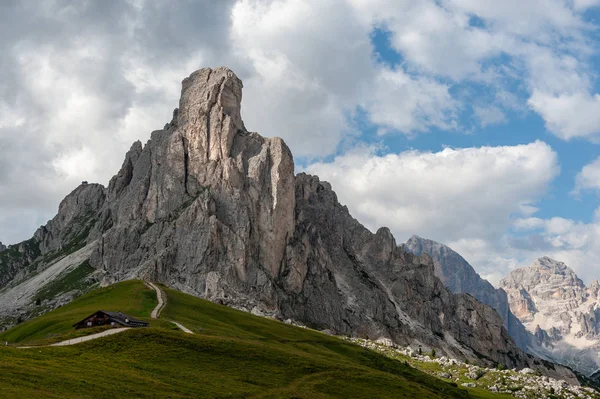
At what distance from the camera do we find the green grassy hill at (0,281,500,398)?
180 feet

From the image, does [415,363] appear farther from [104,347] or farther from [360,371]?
[104,347]

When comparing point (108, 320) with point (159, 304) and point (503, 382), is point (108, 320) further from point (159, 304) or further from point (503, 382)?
point (503, 382)

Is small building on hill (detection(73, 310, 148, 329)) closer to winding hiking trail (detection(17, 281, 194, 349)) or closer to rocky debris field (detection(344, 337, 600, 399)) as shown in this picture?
winding hiking trail (detection(17, 281, 194, 349))

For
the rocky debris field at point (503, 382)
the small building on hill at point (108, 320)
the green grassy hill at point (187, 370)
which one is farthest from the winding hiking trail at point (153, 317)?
the rocky debris field at point (503, 382)

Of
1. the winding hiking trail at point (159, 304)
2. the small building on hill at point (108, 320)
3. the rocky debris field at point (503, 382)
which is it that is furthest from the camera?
the rocky debris field at point (503, 382)

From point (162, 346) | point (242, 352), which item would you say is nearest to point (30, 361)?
point (162, 346)

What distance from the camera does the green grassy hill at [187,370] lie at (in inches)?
2162

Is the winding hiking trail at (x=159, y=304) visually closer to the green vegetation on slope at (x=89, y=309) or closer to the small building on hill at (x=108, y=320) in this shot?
the green vegetation on slope at (x=89, y=309)

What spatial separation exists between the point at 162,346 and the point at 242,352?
1012 centimetres

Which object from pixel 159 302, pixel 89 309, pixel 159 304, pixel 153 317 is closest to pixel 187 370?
pixel 153 317

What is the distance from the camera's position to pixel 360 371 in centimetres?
8762

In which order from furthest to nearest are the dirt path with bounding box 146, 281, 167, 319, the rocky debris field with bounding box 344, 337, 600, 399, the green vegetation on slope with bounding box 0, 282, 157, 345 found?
the rocky debris field with bounding box 344, 337, 600, 399 < the dirt path with bounding box 146, 281, 167, 319 < the green vegetation on slope with bounding box 0, 282, 157, 345

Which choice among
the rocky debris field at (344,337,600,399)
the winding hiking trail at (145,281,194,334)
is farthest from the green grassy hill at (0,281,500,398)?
the rocky debris field at (344,337,600,399)

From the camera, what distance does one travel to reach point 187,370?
70000 millimetres
